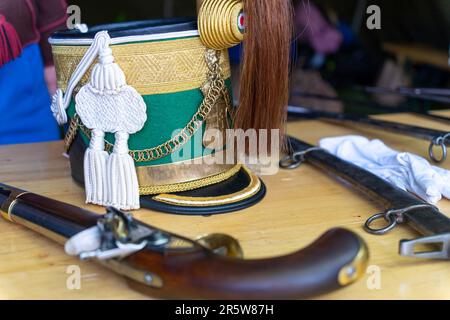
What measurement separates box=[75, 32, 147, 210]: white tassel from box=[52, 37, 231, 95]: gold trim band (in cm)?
→ 2

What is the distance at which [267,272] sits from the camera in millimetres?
534

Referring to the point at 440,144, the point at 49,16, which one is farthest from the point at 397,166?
the point at 49,16

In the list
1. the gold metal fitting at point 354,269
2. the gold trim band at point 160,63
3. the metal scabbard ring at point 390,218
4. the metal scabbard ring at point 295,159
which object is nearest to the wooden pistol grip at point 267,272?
the gold metal fitting at point 354,269

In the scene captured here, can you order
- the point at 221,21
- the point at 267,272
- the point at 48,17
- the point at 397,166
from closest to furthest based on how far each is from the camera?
the point at 267,272
the point at 221,21
the point at 397,166
the point at 48,17

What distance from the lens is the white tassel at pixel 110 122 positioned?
0.77m

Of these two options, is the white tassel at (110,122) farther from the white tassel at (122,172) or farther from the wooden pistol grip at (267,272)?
the wooden pistol grip at (267,272)

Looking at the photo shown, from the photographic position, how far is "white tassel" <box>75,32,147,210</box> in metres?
0.77

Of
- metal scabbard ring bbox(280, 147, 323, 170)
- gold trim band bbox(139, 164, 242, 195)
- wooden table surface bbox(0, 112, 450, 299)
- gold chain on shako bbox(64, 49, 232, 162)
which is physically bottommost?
wooden table surface bbox(0, 112, 450, 299)

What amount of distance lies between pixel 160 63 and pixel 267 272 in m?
0.36

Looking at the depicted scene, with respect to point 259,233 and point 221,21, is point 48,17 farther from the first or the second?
point 259,233

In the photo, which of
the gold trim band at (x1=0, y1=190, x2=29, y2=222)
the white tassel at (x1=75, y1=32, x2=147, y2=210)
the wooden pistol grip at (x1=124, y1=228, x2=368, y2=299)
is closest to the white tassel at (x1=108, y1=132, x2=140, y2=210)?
the white tassel at (x1=75, y1=32, x2=147, y2=210)

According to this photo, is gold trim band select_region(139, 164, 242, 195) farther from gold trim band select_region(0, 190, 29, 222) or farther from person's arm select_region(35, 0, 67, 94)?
person's arm select_region(35, 0, 67, 94)

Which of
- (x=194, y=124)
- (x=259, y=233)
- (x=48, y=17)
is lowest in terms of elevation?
(x=259, y=233)

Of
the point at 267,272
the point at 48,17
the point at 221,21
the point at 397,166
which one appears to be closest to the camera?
the point at 267,272
